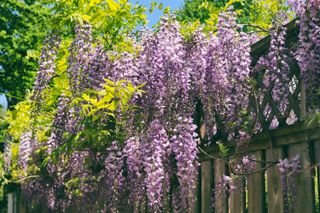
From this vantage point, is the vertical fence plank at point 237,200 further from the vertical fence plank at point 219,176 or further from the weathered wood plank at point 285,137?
the weathered wood plank at point 285,137

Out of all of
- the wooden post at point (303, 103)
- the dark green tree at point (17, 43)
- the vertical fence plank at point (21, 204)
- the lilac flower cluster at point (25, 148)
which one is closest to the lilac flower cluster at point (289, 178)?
the wooden post at point (303, 103)

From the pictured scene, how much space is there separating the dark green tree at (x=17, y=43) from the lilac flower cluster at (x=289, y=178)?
1415 cm

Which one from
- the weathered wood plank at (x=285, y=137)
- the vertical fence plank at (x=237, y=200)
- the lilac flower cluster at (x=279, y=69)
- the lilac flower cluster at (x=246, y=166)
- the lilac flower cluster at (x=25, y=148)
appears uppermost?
the lilac flower cluster at (x=25, y=148)

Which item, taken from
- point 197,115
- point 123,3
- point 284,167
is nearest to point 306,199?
point 284,167

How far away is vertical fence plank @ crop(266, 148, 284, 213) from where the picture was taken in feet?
12.6

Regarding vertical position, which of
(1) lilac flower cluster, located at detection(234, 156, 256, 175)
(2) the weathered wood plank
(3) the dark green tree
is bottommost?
(1) lilac flower cluster, located at detection(234, 156, 256, 175)

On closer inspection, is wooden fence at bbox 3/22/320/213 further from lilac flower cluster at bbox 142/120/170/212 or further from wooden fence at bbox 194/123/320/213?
lilac flower cluster at bbox 142/120/170/212

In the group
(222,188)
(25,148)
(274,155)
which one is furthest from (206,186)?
(25,148)

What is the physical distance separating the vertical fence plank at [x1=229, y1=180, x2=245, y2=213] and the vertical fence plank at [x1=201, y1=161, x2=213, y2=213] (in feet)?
1.37

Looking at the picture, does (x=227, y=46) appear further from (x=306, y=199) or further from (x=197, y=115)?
(x=306, y=199)

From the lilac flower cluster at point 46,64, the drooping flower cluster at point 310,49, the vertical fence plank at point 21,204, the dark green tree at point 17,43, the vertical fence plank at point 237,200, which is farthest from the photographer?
the dark green tree at point 17,43

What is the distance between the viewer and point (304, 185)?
3584mm

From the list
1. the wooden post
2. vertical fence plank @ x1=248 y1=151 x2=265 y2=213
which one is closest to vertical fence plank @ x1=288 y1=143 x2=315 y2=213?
the wooden post

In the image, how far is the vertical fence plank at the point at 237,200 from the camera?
4336 mm
